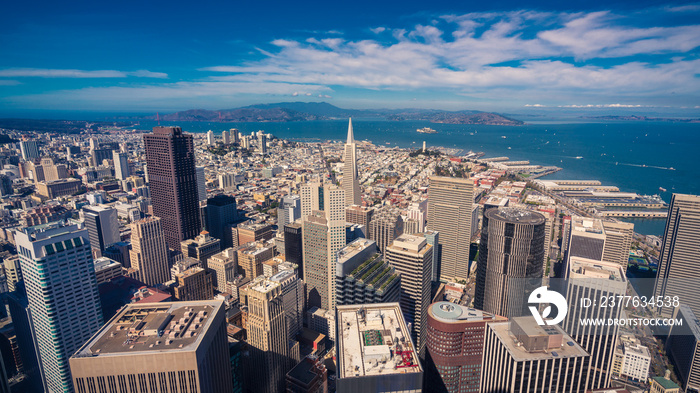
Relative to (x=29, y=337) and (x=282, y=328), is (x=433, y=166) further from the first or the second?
(x=29, y=337)


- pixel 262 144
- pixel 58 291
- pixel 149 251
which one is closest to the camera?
pixel 58 291

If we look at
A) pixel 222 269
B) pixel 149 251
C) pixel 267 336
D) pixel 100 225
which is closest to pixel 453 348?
pixel 267 336

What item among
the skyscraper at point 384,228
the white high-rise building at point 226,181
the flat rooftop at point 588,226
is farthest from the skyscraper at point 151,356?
the white high-rise building at point 226,181

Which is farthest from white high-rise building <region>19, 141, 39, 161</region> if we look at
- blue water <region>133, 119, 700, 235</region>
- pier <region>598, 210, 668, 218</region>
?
A: pier <region>598, 210, 668, 218</region>

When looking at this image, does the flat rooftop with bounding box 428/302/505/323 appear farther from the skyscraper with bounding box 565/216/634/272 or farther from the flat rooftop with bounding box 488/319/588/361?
the skyscraper with bounding box 565/216/634/272

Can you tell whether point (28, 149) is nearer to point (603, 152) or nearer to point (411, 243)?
point (411, 243)

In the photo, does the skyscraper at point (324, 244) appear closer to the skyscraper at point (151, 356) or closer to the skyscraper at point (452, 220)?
the skyscraper at point (452, 220)
